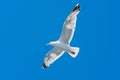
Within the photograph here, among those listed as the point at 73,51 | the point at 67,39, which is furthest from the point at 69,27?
the point at 73,51

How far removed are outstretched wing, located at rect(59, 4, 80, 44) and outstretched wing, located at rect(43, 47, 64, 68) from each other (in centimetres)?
91

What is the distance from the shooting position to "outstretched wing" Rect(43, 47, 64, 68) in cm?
2919

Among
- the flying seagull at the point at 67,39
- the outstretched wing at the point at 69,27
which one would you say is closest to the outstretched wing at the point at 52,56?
the flying seagull at the point at 67,39

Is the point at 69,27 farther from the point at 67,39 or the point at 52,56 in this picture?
the point at 52,56

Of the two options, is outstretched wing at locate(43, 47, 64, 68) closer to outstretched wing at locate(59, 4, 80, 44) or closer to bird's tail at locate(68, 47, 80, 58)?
outstretched wing at locate(59, 4, 80, 44)

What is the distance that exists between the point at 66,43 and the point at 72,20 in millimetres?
1005

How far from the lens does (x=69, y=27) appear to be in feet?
91.2

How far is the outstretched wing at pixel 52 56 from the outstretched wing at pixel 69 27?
0.91 metres

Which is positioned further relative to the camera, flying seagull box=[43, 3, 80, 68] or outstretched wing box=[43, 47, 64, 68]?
outstretched wing box=[43, 47, 64, 68]

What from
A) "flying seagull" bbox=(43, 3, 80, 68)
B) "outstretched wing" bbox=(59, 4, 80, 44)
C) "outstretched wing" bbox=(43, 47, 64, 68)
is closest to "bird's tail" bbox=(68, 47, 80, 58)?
"flying seagull" bbox=(43, 3, 80, 68)

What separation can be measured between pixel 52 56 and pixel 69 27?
1969 millimetres

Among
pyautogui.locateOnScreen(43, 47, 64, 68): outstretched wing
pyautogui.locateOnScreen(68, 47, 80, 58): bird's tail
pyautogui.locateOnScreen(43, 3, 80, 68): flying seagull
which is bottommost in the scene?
pyautogui.locateOnScreen(68, 47, 80, 58): bird's tail

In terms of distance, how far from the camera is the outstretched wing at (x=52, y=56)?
1149 inches

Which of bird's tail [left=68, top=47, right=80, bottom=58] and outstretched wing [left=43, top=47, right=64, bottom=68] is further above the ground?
outstretched wing [left=43, top=47, right=64, bottom=68]
